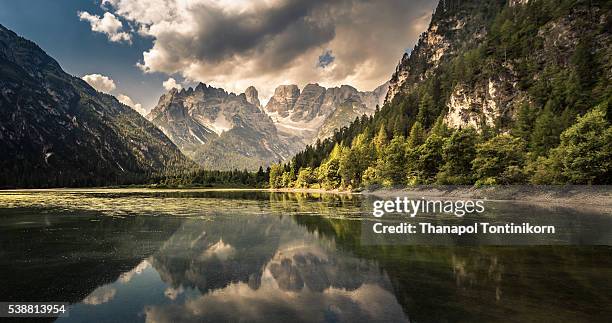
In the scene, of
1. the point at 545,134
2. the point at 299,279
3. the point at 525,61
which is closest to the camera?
the point at 299,279

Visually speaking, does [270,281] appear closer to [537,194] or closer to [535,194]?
[537,194]

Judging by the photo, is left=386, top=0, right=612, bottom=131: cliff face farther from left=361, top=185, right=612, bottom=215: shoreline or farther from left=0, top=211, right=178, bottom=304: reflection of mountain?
left=0, top=211, right=178, bottom=304: reflection of mountain

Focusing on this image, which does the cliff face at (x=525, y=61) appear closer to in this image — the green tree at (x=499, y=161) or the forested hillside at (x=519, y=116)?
the forested hillside at (x=519, y=116)

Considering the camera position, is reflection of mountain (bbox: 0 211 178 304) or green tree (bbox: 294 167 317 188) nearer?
reflection of mountain (bbox: 0 211 178 304)

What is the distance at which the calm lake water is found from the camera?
12.9m

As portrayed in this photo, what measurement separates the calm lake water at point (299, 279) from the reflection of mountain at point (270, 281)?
70mm

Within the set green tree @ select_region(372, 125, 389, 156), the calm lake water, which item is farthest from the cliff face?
the calm lake water

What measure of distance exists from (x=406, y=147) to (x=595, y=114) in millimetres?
60515

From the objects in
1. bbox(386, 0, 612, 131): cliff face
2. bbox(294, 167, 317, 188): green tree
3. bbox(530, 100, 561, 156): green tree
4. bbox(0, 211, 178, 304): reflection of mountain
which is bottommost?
bbox(0, 211, 178, 304): reflection of mountain

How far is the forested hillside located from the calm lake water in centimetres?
5105

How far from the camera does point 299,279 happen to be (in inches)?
703

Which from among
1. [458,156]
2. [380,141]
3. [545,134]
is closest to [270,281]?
[545,134]

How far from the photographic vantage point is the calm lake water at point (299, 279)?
506 inches

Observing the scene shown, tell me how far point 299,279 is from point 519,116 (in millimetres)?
109586
